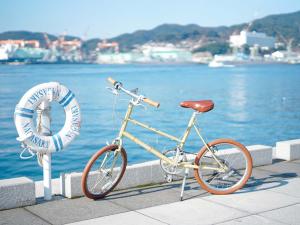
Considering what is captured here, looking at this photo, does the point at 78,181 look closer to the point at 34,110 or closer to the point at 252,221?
the point at 34,110

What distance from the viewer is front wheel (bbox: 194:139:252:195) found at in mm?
5699

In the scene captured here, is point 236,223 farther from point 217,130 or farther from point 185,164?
point 217,130

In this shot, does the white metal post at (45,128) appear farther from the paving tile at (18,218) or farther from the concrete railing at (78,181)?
the paving tile at (18,218)

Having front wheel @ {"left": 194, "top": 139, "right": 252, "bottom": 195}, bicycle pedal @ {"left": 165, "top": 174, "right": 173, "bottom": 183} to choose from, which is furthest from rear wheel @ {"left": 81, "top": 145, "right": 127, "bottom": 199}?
front wheel @ {"left": 194, "top": 139, "right": 252, "bottom": 195}

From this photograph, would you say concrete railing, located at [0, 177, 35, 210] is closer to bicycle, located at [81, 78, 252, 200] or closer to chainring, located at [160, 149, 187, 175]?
bicycle, located at [81, 78, 252, 200]

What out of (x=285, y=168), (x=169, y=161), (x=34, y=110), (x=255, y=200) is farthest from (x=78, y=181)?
(x=285, y=168)

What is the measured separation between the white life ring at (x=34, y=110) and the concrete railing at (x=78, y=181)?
0.37 meters

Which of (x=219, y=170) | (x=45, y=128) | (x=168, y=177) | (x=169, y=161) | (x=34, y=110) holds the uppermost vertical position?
(x=34, y=110)

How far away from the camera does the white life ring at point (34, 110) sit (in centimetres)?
522

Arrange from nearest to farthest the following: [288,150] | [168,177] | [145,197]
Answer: [145,197]
[168,177]
[288,150]

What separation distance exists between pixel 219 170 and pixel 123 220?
1414mm

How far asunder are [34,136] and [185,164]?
161 cm

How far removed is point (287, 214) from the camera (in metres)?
5.01

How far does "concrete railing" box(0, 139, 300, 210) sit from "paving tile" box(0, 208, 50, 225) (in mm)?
118
